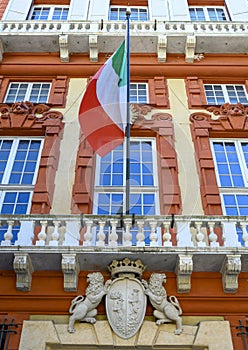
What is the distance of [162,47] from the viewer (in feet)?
49.5

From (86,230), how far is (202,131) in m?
5.07

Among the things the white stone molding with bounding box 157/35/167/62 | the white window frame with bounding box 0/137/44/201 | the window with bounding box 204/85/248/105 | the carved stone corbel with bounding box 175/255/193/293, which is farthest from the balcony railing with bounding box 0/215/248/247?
the white stone molding with bounding box 157/35/167/62

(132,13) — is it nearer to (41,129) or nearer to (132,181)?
(41,129)

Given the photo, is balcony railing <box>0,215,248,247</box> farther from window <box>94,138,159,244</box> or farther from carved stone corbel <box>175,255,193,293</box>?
window <box>94,138,159,244</box>

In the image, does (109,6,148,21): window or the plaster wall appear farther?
(109,6,148,21): window

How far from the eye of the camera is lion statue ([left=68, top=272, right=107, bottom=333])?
8.56 m

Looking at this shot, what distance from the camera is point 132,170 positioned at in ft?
39.5

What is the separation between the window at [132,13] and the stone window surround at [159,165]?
5.79 metres

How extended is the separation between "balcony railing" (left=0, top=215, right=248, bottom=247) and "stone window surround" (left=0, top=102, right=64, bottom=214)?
1544mm

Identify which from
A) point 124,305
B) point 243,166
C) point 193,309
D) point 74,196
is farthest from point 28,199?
point 243,166

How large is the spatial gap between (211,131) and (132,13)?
7.67 m

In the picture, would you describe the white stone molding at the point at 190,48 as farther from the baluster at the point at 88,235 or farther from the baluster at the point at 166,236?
the baluster at the point at 88,235

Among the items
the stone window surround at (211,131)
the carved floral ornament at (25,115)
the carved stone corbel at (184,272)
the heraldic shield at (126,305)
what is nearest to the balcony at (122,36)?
the carved floral ornament at (25,115)

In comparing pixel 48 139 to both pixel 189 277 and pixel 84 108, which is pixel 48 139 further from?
pixel 189 277
